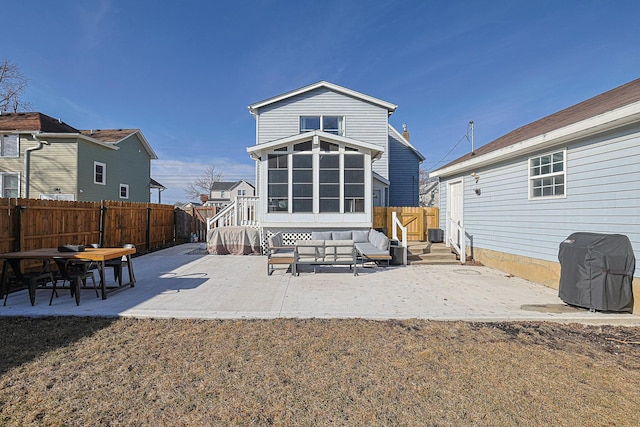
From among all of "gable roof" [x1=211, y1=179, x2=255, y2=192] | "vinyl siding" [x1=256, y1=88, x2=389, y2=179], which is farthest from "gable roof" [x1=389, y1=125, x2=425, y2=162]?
"gable roof" [x1=211, y1=179, x2=255, y2=192]

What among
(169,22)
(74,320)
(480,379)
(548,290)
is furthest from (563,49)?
(74,320)

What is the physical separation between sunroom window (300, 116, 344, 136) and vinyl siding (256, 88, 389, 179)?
0.66 ft

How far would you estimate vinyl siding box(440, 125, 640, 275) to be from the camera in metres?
4.96

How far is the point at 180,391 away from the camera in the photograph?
2.63 m

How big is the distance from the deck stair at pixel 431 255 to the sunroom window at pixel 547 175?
10.6ft

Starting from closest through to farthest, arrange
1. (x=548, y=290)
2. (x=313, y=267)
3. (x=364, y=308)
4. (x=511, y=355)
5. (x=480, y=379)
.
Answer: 1. (x=480, y=379)
2. (x=511, y=355)
3. (x=364, y=308)
4. (x=548, y=290)
5. (x=313, y=267)

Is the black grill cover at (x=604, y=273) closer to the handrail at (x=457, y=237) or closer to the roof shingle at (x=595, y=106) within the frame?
the roof shingle at (x=595, y=106)

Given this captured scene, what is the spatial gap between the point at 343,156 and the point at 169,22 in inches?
330

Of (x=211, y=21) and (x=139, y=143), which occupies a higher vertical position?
(x=211, y=21)

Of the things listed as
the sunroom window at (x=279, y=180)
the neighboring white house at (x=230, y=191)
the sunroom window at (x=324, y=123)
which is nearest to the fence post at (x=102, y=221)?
the sunroom window at (x=279, y=180)

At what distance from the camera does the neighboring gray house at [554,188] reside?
4980 millimetres

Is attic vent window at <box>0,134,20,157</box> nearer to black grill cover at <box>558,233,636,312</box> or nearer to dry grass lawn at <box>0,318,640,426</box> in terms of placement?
dry grass lawn at <box>0,318,640,426</box>

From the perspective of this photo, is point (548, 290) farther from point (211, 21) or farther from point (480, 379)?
point (211, 21)

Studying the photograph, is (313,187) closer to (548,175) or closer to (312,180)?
(312,180)
